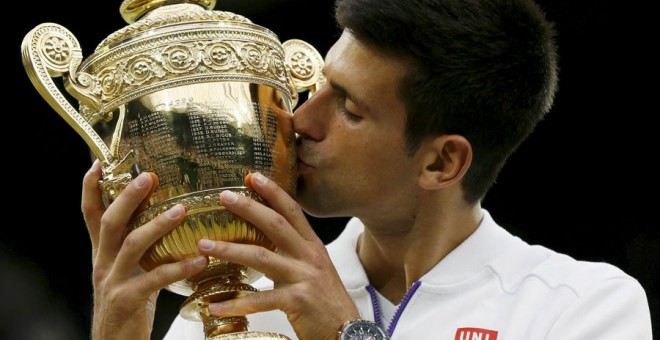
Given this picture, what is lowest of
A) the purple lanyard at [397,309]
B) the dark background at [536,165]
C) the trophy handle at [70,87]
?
the dark background at [536,165]

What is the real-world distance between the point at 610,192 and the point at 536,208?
1.05 feet

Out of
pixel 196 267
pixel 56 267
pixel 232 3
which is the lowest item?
pixel 56 267

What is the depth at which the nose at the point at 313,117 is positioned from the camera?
2.96 meters

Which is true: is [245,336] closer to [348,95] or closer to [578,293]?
[348,95]

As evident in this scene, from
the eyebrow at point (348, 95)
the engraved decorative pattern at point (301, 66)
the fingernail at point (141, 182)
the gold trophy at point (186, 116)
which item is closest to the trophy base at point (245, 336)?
the gold trophy at point (186, 116)

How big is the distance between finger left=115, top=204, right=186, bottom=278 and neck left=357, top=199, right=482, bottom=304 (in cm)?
67

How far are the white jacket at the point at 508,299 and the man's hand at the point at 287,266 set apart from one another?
289mm

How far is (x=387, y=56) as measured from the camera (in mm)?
3031

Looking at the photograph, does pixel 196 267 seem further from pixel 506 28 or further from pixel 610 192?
pixel 610 192

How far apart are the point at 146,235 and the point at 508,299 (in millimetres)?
921

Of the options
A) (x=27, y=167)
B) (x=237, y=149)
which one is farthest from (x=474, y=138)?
(x=27, y=167)

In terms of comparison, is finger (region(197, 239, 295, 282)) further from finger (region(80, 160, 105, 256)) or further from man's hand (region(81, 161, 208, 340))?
finger (region(80, 160, 105, 256))

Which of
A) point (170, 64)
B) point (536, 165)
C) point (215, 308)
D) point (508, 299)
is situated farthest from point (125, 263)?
point (536, 165)

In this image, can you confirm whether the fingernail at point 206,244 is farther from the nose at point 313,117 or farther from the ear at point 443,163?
the ear at point 443,163
